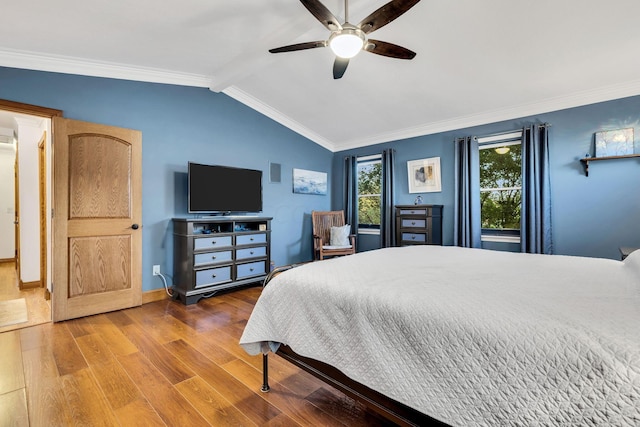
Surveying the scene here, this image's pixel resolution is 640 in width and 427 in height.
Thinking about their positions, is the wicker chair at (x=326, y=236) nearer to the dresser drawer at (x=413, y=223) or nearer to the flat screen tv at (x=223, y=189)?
the dresser drawer at (x=413, y=223)

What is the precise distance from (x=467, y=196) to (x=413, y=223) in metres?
0.82

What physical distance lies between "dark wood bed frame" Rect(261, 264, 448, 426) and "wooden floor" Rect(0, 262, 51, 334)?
→ 8.99 feet

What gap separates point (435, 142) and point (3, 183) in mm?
8107

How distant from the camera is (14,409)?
1.55 m

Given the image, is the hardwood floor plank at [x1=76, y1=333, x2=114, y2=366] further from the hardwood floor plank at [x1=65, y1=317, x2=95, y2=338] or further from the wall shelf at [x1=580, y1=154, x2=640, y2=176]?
the wall shelf at [x1=580, y1=154, x2=640, y2=176]

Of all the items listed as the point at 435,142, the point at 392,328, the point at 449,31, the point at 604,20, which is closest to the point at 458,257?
the point at 392,328

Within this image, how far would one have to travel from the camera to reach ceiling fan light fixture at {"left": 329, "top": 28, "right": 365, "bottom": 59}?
2092 mm

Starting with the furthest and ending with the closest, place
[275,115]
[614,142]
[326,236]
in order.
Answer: [326,236] < [275,115] < [614,142]

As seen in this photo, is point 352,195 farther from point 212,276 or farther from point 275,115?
point 212,276

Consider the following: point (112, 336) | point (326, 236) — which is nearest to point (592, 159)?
point (326, 236)

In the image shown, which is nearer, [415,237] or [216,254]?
[216,254]

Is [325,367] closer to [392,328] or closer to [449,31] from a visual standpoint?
[392,328]

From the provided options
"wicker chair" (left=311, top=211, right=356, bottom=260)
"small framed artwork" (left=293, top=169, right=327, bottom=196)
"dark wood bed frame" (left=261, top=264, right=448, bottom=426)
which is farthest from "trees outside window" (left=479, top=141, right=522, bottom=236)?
"dark wood bed frame" (left=261, top=264, right=448, bottom=426)

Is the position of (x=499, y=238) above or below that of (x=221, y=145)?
below
